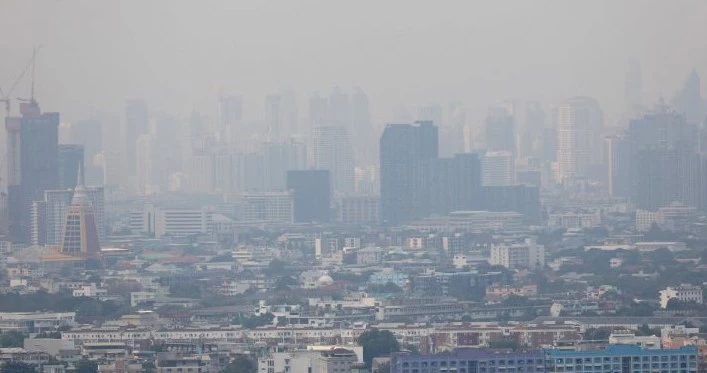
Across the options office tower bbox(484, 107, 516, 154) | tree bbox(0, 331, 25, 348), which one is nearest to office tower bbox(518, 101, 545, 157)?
office tower bbox(484, 107, 516, 154)

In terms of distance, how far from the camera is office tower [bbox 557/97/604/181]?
63.2 m

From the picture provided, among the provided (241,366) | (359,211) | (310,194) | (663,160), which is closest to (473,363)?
(241,366)

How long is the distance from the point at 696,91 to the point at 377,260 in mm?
6446

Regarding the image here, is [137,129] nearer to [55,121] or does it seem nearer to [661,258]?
[55,121]

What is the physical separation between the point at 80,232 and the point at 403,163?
13.7 meters

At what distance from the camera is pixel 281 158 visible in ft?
232

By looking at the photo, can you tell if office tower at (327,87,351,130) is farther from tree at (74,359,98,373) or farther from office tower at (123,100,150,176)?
tree at (74,359,98,373)

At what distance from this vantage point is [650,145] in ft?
200

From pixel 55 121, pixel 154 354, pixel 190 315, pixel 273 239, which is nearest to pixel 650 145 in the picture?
pixel 273 239

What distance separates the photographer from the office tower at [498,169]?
67.5 m

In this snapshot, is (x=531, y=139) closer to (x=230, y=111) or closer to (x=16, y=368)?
(x=230, y=111)

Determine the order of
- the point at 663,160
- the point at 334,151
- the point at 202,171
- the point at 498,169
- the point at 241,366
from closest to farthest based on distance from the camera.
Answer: the point at 241,366
the point at 663,160
the point at 498,169
the point at 202,171
the point at 334,151

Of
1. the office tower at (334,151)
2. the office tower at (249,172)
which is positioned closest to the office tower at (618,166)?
the office tower at (334,151)

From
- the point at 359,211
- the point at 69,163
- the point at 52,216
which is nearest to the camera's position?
the point at 52,216
